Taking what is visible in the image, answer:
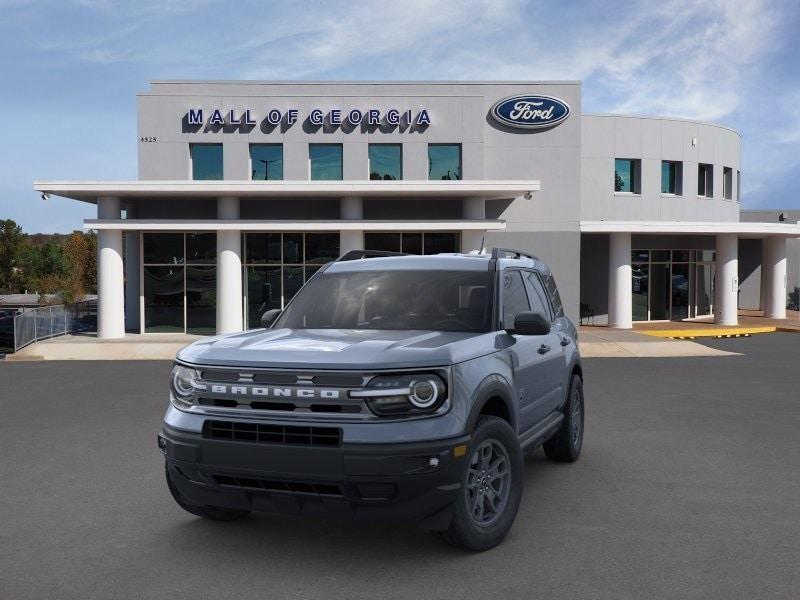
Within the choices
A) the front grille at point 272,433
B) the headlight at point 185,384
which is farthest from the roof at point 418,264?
the front grille at point 272,433

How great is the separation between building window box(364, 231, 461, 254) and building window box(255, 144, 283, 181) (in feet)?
12.5

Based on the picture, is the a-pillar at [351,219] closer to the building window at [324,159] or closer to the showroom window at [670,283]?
the building window at [324,159]

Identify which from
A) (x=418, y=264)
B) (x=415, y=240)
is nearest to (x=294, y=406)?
(x=418, y=264)

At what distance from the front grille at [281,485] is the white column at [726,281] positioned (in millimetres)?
27415

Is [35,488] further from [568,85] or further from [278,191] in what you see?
[568,85]

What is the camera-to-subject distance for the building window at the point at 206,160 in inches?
1029

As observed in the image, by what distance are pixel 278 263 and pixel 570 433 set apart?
65.2 feet

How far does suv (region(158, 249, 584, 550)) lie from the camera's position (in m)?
4.40

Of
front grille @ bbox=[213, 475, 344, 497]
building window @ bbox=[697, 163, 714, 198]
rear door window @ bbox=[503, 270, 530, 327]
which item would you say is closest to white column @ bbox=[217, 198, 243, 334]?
rear door window @ bbox=[503, 270, 530, 327]

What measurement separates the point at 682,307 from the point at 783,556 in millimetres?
28395

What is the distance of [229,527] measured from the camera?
5.55 m

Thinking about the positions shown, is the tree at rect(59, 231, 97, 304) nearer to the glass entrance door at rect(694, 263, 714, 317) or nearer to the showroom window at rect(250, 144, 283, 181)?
the showroom window at rect(250, 144, 283, 181)

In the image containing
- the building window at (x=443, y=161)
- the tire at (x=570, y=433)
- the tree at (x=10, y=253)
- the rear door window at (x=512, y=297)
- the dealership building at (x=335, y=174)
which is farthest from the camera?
the tree at (x=10, y=253)

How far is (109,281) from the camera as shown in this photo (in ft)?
79.4
